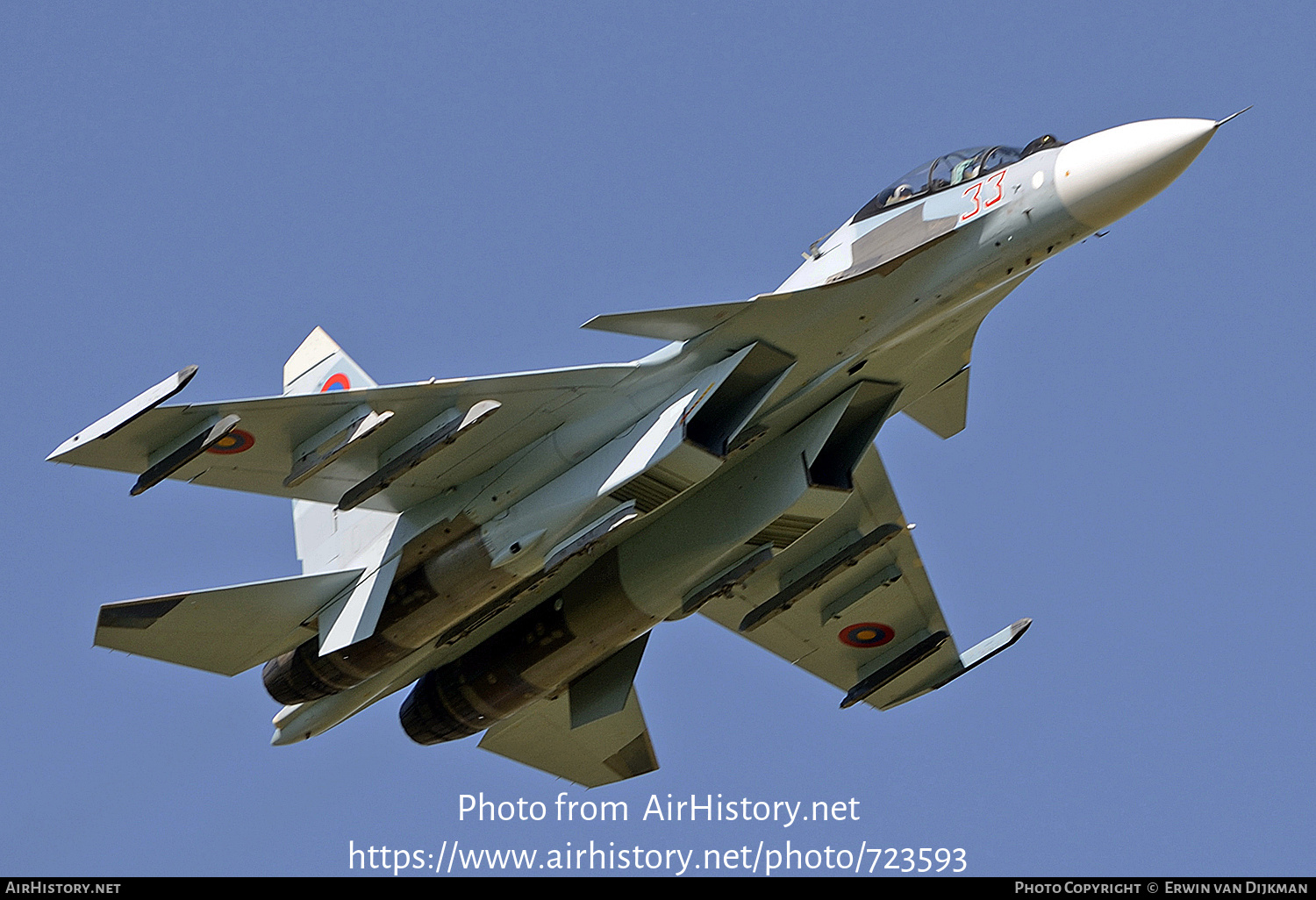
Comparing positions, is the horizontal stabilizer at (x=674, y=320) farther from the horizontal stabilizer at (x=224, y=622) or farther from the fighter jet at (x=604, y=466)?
the horizontal stabilizer at (x=224, y=622)

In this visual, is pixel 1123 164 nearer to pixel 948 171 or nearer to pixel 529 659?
pixel 948 171

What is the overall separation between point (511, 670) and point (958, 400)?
6.30 m

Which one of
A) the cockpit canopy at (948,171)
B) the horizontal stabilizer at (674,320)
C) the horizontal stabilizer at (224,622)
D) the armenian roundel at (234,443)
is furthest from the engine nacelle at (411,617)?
the cockpit canopy at (948,171)

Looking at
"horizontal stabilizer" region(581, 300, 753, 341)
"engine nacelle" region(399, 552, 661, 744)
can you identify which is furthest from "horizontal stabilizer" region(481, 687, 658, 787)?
"horizontal stabilizer" region(581, 300, 753, 341)

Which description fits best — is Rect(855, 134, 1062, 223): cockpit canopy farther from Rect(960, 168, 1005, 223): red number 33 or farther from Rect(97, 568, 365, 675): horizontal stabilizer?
Rect(97, 568, 365, 675): horizontal stabilizer

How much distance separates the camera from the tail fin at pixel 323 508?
838 inches

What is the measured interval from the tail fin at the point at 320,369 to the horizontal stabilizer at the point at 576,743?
4.84m

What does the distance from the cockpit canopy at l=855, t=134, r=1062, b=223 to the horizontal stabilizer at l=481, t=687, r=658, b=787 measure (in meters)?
7.95

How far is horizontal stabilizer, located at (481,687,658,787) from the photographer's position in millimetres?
23891

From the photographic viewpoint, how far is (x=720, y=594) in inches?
847

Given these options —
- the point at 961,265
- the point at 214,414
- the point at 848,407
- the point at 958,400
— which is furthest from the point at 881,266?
the point at 214,414

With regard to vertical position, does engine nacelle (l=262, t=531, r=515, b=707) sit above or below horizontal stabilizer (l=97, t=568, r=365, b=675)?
below

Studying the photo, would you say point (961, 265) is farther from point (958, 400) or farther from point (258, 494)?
point (258, 494)

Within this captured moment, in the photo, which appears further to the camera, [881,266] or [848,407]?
[848,407]
